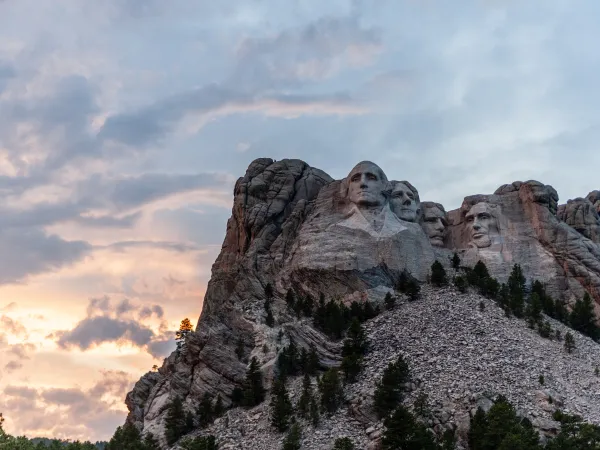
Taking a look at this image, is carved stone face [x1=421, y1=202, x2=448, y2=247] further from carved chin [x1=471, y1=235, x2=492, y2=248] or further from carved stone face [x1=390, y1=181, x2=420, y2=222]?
carved chin [x1=471, y1=235, x2=492, y2=248]

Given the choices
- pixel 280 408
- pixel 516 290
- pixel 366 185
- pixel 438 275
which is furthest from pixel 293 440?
pixel 366 185

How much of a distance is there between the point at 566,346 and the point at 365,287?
1325cm

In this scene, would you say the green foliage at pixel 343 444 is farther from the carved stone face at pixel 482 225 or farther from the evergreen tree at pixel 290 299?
the carved stone face at pixel 482 225

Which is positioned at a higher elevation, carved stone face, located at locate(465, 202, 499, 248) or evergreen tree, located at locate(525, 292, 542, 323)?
carved stone face, located at locate(465, 202, 499, 248)

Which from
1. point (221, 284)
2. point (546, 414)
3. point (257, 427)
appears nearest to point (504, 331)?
point (546, 414)

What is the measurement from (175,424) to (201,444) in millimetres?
5643

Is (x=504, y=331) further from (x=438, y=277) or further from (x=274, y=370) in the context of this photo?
(x=274, y=370)

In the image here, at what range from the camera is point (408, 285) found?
8006 cm

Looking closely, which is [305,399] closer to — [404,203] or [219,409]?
[219,409]

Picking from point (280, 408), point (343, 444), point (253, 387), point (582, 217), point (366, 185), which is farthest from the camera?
point (582, 217)

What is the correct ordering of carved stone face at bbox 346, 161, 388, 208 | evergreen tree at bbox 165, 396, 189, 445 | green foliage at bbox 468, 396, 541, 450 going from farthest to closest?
carved stone face at bbox 346, 161, 388, 208, evergreen tree at bbox 165, 396, 189, 445, green foliage at bbox 468, 396, 541, 450

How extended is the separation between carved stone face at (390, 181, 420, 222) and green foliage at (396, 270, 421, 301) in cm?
632

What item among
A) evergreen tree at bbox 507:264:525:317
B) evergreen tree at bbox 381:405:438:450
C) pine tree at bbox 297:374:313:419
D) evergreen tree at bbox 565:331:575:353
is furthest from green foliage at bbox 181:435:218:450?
evergreen tree at bbox 565:331:575:353

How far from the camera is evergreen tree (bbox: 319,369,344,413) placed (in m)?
67.9
